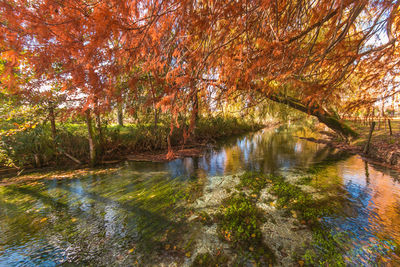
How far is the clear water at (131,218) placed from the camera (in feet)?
8.84

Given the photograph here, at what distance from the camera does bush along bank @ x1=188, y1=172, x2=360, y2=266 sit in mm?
2506

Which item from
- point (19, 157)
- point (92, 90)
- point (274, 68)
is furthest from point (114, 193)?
point (274, 68)

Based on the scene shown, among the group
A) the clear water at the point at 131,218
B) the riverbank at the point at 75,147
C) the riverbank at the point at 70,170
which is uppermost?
the riverbank at the point at 75,147

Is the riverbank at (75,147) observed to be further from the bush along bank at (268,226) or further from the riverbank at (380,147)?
the riverbank at (380,147)

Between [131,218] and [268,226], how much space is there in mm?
2991

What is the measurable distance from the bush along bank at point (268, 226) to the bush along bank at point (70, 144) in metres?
3.14

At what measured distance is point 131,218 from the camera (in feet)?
12.3

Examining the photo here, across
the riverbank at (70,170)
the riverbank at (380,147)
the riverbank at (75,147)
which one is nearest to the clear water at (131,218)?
the riverbank at (70,170)

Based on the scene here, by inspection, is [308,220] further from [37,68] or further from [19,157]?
[19,157]

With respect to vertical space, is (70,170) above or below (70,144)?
below

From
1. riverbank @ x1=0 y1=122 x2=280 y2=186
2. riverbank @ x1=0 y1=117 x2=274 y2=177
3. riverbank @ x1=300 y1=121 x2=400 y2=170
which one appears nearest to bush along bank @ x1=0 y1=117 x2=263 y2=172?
riverbank @ x1=0 y1=117 x2=274 y2=177

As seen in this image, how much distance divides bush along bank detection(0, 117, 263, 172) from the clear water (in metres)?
1.66

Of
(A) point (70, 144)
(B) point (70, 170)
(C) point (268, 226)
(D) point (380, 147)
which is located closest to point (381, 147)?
(D) point (380, 147)

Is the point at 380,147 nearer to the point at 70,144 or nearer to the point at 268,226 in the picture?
the point at 268,226
